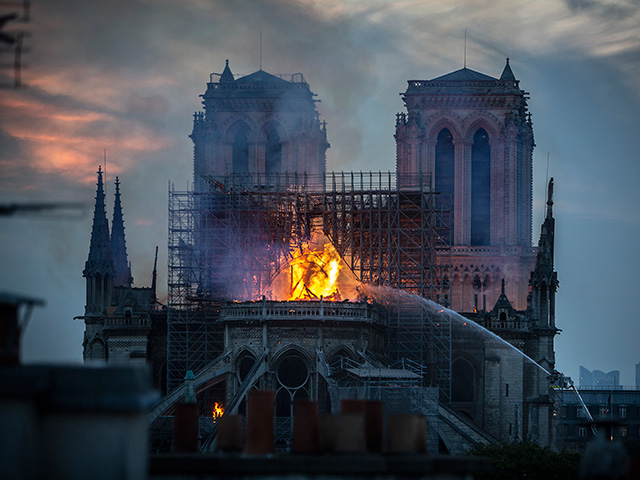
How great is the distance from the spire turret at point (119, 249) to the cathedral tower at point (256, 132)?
20.5ft

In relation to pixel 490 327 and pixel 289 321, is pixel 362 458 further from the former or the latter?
pixel 490 327

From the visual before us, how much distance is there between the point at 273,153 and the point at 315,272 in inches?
757

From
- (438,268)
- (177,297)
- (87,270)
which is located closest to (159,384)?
(177,297)

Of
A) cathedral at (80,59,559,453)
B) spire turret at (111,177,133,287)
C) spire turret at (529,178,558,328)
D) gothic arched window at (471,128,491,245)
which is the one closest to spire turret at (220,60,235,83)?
cathedral at (80,59,559,453)

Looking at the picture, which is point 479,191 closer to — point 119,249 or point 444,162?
point 444,162

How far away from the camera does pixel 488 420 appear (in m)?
81.3

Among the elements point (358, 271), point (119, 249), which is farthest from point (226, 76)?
point (358, 271)

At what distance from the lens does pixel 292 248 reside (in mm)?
83688

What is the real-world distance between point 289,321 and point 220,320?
4528 millimetres

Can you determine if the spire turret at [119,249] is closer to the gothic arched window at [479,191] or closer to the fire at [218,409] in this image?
the fire at [218,409]

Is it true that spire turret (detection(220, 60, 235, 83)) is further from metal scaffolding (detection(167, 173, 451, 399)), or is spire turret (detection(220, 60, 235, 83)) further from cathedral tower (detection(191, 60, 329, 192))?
metal scaffolding (detection(167, 173, 451, 399))

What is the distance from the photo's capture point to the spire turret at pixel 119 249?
96312mm

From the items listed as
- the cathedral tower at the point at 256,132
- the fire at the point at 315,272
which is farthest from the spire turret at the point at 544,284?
the cathedral tower at the point at 256,132

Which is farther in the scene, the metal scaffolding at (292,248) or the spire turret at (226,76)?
the spire turret at (226,76)
